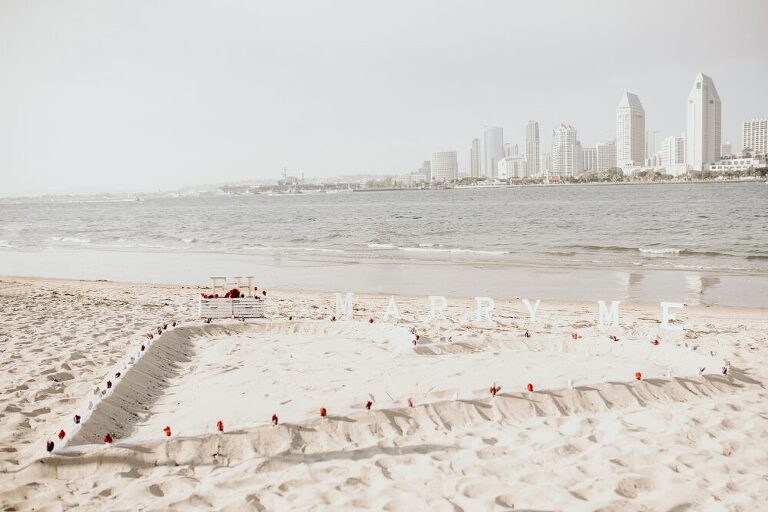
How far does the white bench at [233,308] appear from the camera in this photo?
1166 cm

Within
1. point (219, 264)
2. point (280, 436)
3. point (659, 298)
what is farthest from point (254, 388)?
point (219, 264)

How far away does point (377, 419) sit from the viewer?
6.46m

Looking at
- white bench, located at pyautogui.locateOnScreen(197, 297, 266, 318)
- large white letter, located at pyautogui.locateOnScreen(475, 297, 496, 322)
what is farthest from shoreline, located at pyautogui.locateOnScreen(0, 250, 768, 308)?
white bench, located at pyautogui.locateOnScreen(197, 297, 266, 318)

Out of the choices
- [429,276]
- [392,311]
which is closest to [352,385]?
[392,311]

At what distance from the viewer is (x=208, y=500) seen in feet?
16.3

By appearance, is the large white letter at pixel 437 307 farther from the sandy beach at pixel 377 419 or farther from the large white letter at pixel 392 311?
the sandy beach at pixel 377 419

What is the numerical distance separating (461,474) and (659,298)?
561 inches

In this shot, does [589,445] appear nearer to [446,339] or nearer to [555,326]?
[446,339]

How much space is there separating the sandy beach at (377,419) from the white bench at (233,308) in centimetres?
48

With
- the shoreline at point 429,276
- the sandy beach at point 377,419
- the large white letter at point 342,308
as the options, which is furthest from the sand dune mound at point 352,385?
the shoreline at point 429,276

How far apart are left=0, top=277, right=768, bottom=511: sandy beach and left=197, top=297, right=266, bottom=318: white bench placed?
0.48 m

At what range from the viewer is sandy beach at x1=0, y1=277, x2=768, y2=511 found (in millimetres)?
5086

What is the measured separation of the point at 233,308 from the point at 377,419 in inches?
240

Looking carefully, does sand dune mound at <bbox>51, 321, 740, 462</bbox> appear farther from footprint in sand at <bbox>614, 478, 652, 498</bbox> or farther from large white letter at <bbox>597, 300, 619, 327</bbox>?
large white letter at <bbox>597, 300, 619, 327</bbox>
